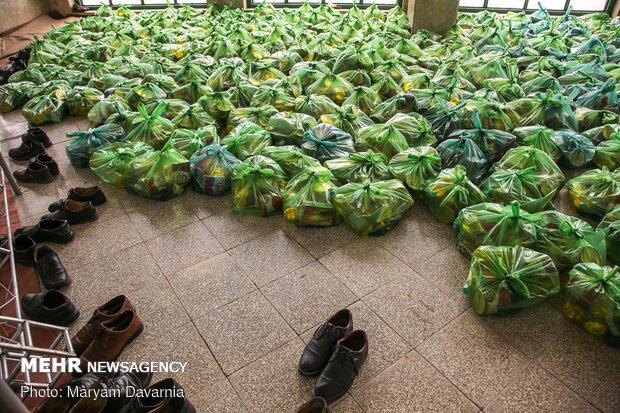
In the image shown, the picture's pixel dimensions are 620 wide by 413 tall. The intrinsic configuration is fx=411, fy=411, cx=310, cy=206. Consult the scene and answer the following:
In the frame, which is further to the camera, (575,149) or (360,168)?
(575,149)

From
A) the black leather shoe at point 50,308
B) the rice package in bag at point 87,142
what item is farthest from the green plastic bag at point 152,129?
the black leather shoe at point 50,308

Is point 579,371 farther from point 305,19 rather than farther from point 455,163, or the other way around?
point 305,19

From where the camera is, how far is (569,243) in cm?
288

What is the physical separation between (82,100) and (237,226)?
330 cm

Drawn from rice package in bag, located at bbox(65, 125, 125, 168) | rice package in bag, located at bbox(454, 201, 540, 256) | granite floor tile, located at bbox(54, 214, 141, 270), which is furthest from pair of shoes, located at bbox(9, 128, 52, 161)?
rice package in bag, located at bbox(454, 201, 540, 256)

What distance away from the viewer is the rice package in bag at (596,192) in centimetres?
340

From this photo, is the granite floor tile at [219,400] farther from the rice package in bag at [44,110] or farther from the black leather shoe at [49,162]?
A: the rice package in bag at [44,110]

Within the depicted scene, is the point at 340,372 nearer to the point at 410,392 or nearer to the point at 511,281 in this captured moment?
the point at 410,392

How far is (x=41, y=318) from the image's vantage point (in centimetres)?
266

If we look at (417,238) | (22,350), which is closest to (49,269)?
(22,350)

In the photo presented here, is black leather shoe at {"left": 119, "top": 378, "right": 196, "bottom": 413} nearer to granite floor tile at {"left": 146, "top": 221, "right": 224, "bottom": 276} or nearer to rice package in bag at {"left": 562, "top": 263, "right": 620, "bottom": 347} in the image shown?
granite floor tile at {"left": 146, "top": 221, "right": 224, "bottom": 276}

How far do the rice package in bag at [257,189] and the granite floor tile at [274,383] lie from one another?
1.40 m

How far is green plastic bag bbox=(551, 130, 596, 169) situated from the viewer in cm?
407

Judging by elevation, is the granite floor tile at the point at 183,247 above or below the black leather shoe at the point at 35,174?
below
